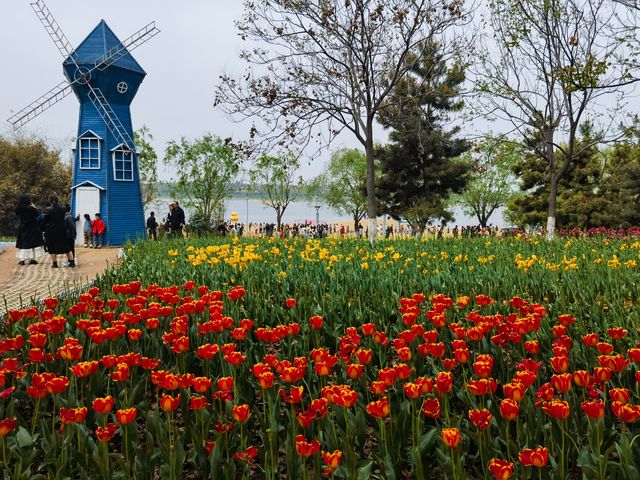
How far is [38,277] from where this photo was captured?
1320cm

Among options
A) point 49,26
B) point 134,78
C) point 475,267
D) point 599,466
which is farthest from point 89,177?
point 599,466

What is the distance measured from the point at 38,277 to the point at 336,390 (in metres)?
12.8

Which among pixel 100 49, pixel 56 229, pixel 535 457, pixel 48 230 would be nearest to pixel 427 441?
pixel 535 457

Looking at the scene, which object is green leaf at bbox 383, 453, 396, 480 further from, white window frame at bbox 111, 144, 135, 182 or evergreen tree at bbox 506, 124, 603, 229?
evergreen tree at bbox 506, 124, 603, 229

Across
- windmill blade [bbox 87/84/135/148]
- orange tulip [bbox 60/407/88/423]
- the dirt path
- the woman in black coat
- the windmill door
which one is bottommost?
the dirt path

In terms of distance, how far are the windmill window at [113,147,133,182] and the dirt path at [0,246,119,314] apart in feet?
27.7

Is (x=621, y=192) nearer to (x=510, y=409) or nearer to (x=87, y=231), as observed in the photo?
(x=87, y=231)

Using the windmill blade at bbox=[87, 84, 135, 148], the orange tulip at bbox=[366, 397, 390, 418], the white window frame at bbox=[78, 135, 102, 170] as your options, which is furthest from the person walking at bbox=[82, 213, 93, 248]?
the orange tulip at bbox=[366, 397, 390, 418]

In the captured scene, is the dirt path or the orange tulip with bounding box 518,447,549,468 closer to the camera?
the orange tulip with bounding box 518,447,549,468

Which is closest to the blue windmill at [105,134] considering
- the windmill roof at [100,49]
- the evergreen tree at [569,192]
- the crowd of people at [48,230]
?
the windmill roof at [100,49]

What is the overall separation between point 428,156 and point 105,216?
18.2 metres

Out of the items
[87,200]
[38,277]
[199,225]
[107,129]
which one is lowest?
[38,277]

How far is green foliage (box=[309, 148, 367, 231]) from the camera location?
5565 cm

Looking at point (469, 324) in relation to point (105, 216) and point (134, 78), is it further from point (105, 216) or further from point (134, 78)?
point (134, 78)
